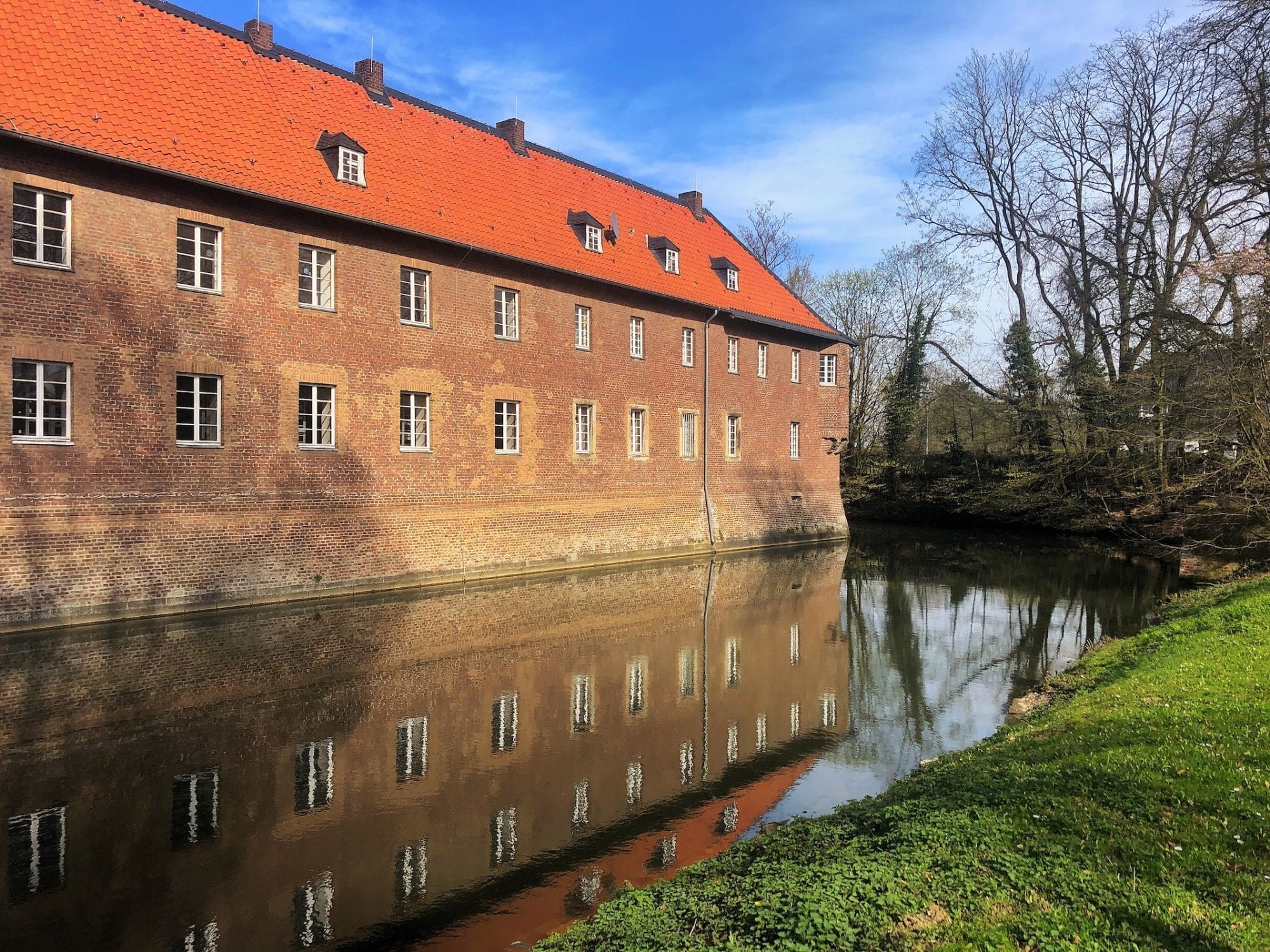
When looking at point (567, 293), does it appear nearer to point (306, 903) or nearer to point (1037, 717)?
point (1037, 717)

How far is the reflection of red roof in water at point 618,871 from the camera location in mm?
5141

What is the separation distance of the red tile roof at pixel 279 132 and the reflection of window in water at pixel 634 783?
11.9 metres

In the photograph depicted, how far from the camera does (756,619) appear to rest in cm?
1560

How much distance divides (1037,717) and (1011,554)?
20695mm

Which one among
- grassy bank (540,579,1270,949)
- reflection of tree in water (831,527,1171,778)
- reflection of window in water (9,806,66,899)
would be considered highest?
grassy bank (540,579,1270,949)

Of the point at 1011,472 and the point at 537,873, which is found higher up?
the point at 1011,472

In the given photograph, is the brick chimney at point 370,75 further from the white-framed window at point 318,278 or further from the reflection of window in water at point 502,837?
the reflection of window in water at point 502,837

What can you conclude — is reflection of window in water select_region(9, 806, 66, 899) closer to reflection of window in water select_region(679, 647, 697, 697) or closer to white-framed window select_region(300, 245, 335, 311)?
reflection of window in water select_region(679, 647, 697, 697)

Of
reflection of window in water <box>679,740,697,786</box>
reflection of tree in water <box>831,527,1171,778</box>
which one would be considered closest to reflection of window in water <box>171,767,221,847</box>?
reflection of window in water <box>679,740,697,786</box>

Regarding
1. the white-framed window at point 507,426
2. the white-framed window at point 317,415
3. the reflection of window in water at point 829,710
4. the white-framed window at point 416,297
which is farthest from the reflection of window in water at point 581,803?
the white-framed window at point 507,426

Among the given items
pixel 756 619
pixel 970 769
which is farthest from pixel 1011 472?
pixel 970 769

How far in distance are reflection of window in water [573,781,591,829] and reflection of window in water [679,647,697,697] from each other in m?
3.15

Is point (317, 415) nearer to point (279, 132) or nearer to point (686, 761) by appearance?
point (279, 132)

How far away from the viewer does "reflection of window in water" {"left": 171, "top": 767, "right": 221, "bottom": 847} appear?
6188 mm
